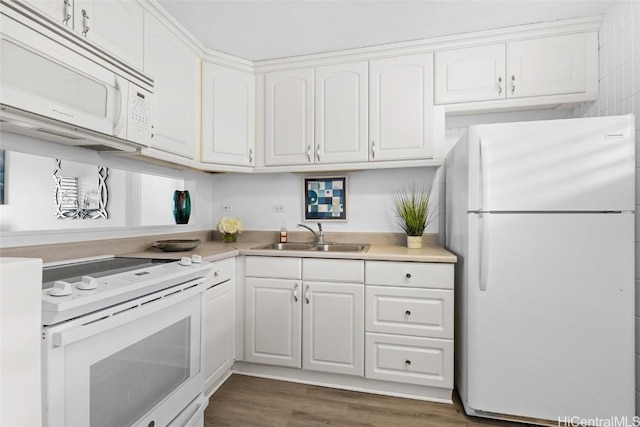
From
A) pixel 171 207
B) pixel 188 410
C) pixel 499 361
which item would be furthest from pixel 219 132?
pixel 499 361

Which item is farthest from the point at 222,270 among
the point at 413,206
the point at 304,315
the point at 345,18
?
the point at 345,18

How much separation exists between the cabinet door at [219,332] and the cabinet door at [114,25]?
1356 mm

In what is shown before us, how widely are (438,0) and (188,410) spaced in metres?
2.51

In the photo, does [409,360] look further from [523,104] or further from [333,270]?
[523,104]

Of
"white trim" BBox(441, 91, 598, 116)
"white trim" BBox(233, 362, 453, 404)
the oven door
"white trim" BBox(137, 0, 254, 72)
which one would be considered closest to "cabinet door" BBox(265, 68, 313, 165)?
"white trim" BBox(137, 0, 254, 72)

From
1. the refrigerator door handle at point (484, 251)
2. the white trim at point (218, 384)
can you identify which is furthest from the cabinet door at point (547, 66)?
the white trim at point (218, 384)

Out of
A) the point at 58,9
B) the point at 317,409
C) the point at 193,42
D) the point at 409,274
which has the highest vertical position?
the point at 193,42

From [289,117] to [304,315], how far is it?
4.84ft

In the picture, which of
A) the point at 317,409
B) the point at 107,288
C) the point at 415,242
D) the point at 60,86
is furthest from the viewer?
the point at 415,242

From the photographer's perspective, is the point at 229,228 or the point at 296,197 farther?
the point at 296,197

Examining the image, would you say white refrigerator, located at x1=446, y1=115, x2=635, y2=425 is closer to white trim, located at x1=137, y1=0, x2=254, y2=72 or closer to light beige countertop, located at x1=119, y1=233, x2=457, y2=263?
light beige countertop, located at x1=119, y1=233, x2=457, y2=263

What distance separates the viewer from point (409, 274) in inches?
79.2

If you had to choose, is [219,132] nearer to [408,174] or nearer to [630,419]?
[408,174]

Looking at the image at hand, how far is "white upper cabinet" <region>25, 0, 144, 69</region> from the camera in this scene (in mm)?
1345
